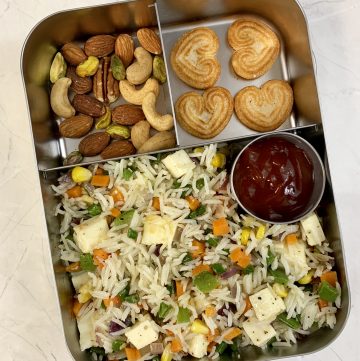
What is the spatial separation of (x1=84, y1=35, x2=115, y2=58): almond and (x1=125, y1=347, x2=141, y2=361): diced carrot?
3.15 feet

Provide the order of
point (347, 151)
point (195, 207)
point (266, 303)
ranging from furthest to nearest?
point (347, 151)
point (195, 207)
point (266, 303)

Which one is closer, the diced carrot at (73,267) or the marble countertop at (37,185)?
the diced carrot at (73,267)

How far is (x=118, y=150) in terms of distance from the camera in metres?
1.65

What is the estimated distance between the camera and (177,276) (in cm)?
158

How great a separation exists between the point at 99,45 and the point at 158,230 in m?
0.66

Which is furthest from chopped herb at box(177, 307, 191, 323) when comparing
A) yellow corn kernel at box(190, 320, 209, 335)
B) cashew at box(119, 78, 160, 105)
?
cashew at box(119, 78, 160, 105)

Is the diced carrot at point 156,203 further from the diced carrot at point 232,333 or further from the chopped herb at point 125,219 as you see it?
the diced carrot at point 232,333

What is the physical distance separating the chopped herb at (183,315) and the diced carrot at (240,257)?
8.3 inches

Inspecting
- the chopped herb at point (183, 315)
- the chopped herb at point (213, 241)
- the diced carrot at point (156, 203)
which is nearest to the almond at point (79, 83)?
the diced carrot at point (156, 203)

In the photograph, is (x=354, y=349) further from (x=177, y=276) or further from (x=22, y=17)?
(x=22, y=17)

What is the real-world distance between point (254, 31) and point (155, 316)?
1.00 m

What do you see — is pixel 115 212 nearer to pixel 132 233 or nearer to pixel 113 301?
pixel 132 233

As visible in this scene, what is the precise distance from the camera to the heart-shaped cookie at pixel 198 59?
1712mm

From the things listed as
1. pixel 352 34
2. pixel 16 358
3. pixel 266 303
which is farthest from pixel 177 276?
pixel 352 34
